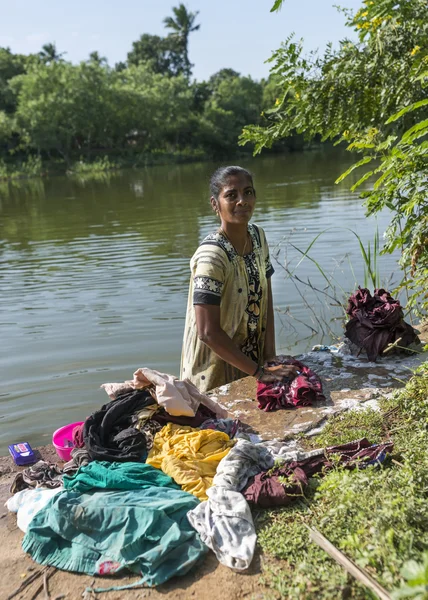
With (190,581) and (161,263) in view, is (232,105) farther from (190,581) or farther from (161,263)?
(190,581)

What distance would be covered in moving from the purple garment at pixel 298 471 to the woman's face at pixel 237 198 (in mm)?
1549

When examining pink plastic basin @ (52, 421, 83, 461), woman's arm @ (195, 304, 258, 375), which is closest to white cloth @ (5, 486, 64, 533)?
pink plastic basin @ (52, 421, 83, 461)

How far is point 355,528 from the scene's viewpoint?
2209 mm

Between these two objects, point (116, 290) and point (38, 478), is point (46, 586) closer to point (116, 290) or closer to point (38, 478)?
point (38, 478)

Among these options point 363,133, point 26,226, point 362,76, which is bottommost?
point 26,226

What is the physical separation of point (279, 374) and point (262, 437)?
0.54m

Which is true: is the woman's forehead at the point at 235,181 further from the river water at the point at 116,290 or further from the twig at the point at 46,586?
the river water at the point at 116,290

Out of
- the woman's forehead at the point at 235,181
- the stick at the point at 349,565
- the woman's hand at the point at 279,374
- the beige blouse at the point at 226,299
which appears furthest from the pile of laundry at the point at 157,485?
the woman's forehead at the point at 235,181

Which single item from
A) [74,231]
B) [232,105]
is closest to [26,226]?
[74,231]

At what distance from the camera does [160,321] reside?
7.85 m

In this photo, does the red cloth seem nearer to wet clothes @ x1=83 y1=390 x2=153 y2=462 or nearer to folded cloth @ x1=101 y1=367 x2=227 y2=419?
folded cloth @ x1=101 y1=367 x2=227 y2=419

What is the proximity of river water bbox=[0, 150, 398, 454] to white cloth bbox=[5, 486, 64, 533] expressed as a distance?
7.13 feet

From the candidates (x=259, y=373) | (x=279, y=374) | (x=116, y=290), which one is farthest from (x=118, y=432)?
(x=116, y=290)

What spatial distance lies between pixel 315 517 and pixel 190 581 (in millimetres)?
554
